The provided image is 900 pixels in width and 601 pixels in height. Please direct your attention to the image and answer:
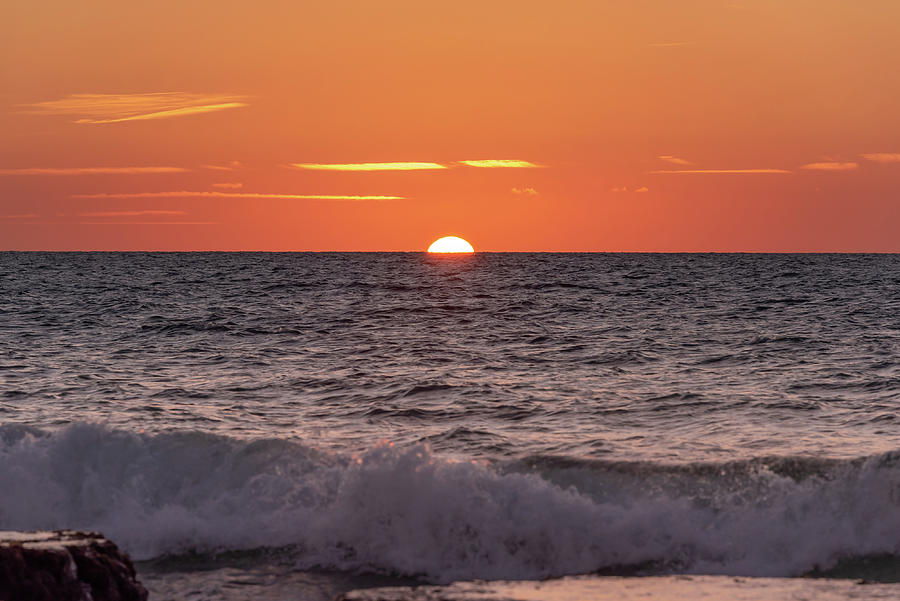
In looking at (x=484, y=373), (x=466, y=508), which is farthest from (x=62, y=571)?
(x=484, y=373)

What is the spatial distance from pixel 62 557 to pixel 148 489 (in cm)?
506

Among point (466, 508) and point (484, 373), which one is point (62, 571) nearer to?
point (466, 508)

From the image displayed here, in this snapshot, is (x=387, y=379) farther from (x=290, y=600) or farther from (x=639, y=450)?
(x=290, y=600)

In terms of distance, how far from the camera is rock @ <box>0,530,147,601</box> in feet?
20.9

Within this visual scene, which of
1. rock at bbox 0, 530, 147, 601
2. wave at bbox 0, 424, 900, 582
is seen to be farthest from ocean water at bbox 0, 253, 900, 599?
rock at bbox 0, 530, 147, 601

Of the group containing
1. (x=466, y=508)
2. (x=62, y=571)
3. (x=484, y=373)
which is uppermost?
(x=62, y=571)

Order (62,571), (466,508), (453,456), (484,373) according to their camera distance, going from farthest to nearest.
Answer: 1. (484,373)
2. (453,456)
3. (466,508)
4. (62,571)

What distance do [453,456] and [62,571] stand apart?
6.49 meters

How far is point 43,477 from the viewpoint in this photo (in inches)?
460

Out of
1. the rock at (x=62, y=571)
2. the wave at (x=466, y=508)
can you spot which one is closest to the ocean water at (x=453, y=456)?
the wave at (x=466, y=508)

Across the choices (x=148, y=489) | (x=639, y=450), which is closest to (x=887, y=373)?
(x=639, y=450)

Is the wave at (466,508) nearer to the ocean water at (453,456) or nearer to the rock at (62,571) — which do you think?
the ocean water at (453,456)

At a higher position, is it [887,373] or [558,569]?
[887,373]

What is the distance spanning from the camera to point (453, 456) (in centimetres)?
1233
